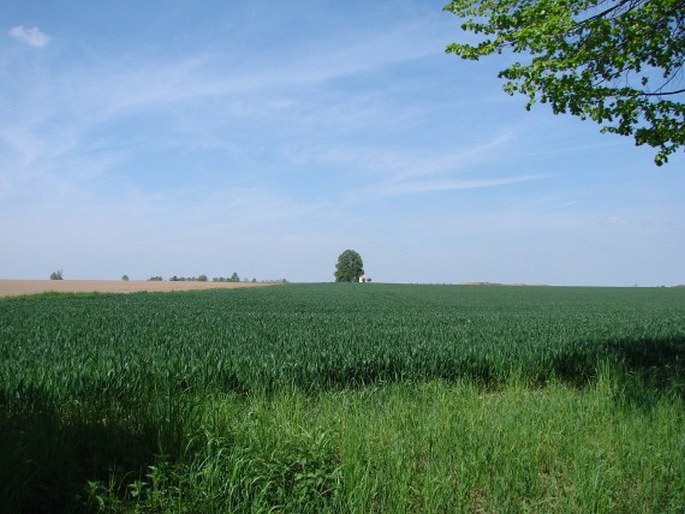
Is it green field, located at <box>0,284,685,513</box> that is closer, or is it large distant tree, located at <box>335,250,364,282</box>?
green field, located at <box>0,284,685,513</box>

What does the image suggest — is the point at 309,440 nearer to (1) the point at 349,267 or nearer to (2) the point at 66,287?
(2) the point at 66,287

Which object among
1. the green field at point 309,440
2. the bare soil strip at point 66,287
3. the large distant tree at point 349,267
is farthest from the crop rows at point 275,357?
the large distant tree at point 349,267

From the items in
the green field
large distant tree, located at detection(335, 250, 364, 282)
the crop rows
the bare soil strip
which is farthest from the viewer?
A: large distant tree, located at detection(335, 250, 364, 282)

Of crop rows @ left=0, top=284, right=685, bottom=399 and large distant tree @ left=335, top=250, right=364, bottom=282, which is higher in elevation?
large distant tree @ left=335, top=250, right=364, bottom=282

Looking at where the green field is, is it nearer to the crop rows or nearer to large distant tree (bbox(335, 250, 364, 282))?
the crop rows

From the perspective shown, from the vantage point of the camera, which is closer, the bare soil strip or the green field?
the green field

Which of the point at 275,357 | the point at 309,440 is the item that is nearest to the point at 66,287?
the point at 275,357

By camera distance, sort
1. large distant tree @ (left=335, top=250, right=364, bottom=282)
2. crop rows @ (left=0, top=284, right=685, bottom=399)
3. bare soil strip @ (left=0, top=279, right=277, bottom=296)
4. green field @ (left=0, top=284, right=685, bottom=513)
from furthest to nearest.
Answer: large distant tree @ (left=335, top=250, right=364, bottom=282), bare soil strip @ (left=0, top=279, right=277, bottom=296), crop rows @ (left=0, top=284, right=685, bottom=399), green field @ (left=0, top=284, right=685, bottom=513)

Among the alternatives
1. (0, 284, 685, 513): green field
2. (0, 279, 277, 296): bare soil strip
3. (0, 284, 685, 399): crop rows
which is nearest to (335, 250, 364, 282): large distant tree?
(0, 279, 277, 296): bare soil strip

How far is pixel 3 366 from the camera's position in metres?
6.66

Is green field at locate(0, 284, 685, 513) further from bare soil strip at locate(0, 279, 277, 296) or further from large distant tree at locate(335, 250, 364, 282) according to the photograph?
large distant tree at locate(335, 250, 364, 282)

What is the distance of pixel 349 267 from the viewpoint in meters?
132

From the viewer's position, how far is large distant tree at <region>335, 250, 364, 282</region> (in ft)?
430

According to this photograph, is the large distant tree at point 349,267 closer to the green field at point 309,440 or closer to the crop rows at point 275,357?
the crop rows at point 275,357
